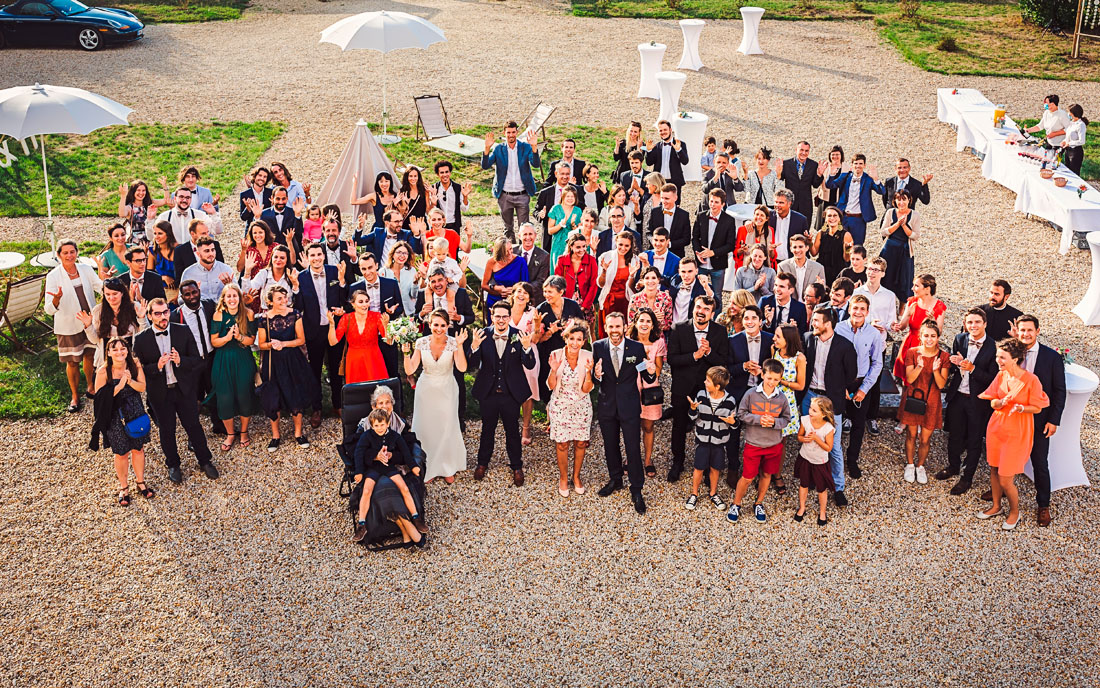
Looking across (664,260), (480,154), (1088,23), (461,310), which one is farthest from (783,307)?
(1088,23)

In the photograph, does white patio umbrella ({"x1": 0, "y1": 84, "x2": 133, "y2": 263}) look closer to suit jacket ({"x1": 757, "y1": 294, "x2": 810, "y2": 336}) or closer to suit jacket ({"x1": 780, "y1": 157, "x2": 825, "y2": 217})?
suit jacket ({"x1": 757, "y1": 294, "x2": 810, "y2": 336})

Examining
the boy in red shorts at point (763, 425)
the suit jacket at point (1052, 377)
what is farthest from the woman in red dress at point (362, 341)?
the suit jacket at point (1052, 377)

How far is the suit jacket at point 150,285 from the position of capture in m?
9.89

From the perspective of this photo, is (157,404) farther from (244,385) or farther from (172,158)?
(172,158)

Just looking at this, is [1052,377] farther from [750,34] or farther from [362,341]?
[750,34]

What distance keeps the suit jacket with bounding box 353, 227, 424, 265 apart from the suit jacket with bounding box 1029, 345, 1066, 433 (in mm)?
6259

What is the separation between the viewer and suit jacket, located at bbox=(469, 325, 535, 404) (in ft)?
28.4

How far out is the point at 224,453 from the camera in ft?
30.5

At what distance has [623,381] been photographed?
8352mm

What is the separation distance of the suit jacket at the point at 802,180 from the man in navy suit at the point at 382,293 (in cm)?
571

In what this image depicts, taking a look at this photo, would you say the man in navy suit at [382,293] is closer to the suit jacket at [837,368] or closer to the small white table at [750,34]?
the suit jacket at [837,368]

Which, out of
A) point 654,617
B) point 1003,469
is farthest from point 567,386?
point 1003,469

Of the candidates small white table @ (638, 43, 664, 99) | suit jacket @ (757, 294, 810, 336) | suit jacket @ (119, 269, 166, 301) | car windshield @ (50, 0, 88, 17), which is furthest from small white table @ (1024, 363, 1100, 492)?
car windshield @ (50, 0, 88, 17)

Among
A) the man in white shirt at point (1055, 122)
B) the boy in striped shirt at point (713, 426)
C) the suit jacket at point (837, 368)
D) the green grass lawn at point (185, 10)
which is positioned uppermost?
the green grass lawn at point (185, 10)
